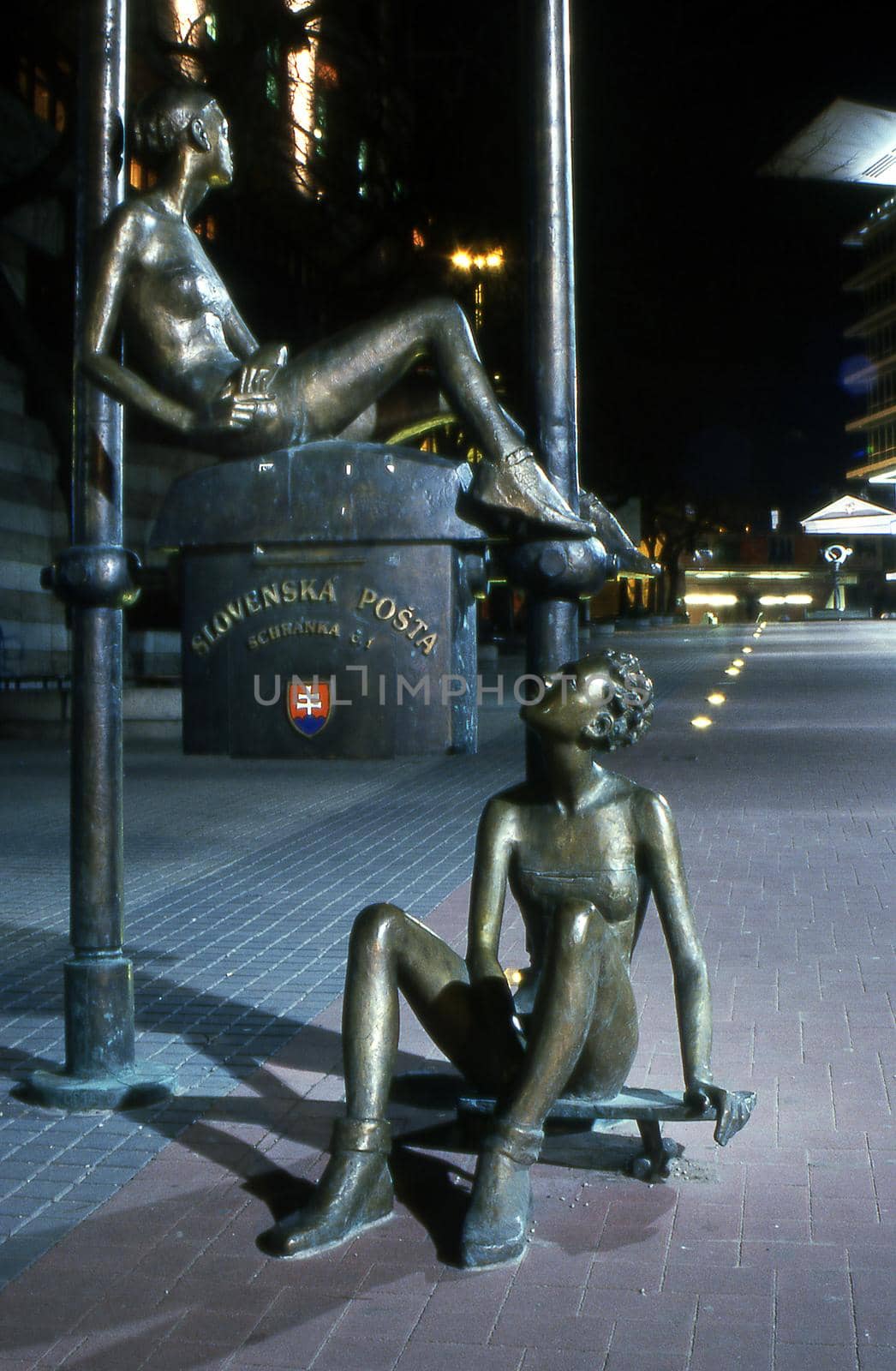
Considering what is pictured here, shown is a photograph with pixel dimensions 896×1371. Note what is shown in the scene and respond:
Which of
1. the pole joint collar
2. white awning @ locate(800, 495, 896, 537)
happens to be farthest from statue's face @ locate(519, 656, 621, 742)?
white awning @ locate(800, 495, 896, 537)

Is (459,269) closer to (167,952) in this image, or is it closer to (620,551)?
(167,952)

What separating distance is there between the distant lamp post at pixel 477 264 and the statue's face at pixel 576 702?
25.4 metres

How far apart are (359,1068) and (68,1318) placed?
817mm

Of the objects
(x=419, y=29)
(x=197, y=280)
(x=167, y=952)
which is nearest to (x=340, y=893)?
(x=167, y=952)

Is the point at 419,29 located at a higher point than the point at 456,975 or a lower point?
higher

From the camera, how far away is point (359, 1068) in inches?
154

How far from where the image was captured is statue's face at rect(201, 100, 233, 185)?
4914mm

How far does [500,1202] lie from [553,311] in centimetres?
218

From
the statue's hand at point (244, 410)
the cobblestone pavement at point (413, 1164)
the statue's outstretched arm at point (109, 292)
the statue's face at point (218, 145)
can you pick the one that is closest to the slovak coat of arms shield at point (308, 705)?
the cobblestone pavement at point (413, 1164)

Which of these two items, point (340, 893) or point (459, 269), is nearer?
point (340, 893)

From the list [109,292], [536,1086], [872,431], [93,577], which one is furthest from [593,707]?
[872,431]

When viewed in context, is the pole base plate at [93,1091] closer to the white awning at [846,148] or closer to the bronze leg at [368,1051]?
the bronze leg at [368,1051]

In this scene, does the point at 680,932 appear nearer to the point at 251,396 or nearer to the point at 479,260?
the point at 251,396

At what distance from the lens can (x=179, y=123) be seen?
4902 mm
